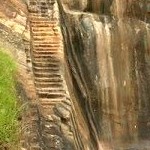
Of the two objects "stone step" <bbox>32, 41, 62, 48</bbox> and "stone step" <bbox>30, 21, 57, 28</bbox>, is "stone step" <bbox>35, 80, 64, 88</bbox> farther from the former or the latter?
"stone step" <bbox>30, 21, 57, 28</bbox>

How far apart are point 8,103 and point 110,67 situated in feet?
18.7

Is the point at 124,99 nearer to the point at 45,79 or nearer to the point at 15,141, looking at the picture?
the point at 45,79

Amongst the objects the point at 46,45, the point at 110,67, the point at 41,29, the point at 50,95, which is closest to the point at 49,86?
the point at 50,95

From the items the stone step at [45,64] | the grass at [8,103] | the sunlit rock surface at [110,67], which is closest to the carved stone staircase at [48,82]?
the stone step at [45,64]

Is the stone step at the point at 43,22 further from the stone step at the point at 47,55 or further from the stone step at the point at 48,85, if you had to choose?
the stone step at the point at 48,85

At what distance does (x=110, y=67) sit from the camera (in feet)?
42.7

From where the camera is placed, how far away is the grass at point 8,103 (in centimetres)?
710

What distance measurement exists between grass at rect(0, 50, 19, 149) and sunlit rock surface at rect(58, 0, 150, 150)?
11.0 feet

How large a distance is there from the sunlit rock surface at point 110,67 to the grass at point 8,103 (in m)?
3.35

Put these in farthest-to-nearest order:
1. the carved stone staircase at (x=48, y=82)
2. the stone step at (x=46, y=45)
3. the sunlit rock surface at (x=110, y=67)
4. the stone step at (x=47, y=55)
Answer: the sunlit rock surface at (x=110, y=67) < the stone step at (x=46, y=45) < the stone step at (x=47, y=55) < the carved stone staircase at (x=48, y=82)

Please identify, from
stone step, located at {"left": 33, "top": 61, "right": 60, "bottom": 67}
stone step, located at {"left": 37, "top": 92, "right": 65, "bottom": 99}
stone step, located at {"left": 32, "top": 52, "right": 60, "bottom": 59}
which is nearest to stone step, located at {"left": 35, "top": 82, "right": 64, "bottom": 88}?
stone step, located at {"left": 37, "top": 92, "right": 65, "bottom": 99}

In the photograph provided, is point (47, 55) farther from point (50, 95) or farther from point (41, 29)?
point (50, 95)

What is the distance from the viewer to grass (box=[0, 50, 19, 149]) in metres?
7.10

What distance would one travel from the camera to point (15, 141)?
7.21 metres
